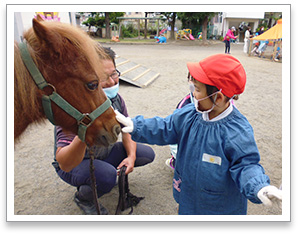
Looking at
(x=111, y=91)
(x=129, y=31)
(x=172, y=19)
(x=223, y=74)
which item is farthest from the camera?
(x=129, y=31)

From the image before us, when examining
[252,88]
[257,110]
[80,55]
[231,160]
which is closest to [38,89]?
[80,55]

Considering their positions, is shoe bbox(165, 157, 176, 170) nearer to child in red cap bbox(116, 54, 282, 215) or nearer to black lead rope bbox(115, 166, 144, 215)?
black lead rope bbox(115, 166, 144, 215)

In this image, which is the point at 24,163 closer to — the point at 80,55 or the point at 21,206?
the point at 21,206

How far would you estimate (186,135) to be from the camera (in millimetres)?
1624

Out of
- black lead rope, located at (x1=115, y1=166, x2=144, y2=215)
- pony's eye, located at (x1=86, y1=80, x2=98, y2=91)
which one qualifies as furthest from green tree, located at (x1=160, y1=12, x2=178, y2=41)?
pony's eye, located at (x1=86, y1=80, x2=98, y2=91)

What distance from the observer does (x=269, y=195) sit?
1111 millimetres

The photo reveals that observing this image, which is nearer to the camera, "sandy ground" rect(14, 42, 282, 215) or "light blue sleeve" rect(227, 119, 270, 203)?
"light blue sleeve" rect(227, 119, 270, 203)

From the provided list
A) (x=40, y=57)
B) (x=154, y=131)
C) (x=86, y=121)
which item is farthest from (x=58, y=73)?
(x=154, y=131)

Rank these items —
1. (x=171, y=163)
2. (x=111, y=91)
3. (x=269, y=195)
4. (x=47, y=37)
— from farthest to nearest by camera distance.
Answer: (x=171, y=163) < (x=111, y=91) < (x=47, y=37) < (x=269, y=195)

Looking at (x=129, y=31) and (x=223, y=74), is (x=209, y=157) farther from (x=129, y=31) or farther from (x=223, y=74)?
(x=129, y=31)

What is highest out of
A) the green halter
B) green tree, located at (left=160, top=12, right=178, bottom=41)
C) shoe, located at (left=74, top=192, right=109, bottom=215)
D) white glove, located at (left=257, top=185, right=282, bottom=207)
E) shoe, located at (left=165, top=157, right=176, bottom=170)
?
green tree, located at (left=160, top=12, right=178, bottom=41)

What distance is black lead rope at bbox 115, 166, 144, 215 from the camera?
6.83 feet

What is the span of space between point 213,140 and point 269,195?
1.48 feet
